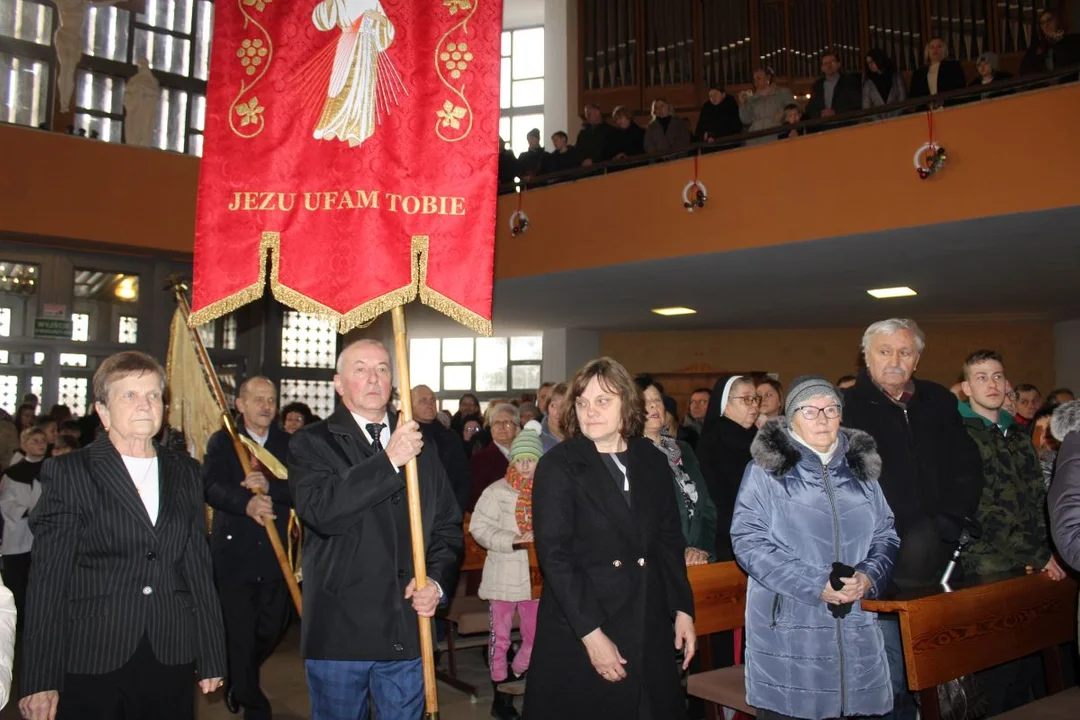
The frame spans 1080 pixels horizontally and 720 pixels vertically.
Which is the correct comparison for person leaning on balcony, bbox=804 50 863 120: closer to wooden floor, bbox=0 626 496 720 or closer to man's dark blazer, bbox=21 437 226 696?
wooden floor, bbox=0 626 496 720

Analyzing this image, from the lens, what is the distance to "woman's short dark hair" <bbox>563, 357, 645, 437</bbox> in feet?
9.86

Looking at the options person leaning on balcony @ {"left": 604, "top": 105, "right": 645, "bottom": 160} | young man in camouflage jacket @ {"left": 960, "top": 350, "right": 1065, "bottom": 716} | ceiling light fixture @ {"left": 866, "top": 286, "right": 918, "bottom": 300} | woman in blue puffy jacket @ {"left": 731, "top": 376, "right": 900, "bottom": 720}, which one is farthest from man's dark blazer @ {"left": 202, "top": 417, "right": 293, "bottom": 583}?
ceiling light fixture @ {"left": 866, "top": 286, "right": 918, "bottom": 300}

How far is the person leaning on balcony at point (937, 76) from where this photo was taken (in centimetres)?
908

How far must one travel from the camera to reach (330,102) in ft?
10.7

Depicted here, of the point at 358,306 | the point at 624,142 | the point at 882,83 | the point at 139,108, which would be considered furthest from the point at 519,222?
the point at 358,306

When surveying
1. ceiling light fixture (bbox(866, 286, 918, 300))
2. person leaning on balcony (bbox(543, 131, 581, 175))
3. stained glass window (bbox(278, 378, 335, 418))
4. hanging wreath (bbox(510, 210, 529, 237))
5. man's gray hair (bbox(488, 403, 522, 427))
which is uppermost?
person leaning on balcony (bbox(543, 131, 581, 175))

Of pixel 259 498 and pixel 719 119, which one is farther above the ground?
pixel 719 119

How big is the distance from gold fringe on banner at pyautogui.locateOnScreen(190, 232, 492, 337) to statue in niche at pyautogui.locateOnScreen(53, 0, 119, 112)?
9.94 m

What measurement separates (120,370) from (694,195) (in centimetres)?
771

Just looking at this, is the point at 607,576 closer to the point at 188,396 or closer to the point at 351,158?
the point at 351,158

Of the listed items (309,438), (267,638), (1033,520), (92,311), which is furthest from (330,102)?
(92,311)

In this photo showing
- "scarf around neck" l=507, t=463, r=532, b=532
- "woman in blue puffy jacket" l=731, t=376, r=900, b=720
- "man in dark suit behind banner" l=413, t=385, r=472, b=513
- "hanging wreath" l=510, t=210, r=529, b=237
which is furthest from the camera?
"hanging wreath" l=510, t=210, r=529, b=237

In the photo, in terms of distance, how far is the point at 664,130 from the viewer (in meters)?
10.7

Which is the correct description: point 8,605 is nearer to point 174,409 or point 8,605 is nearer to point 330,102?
point 330,102
